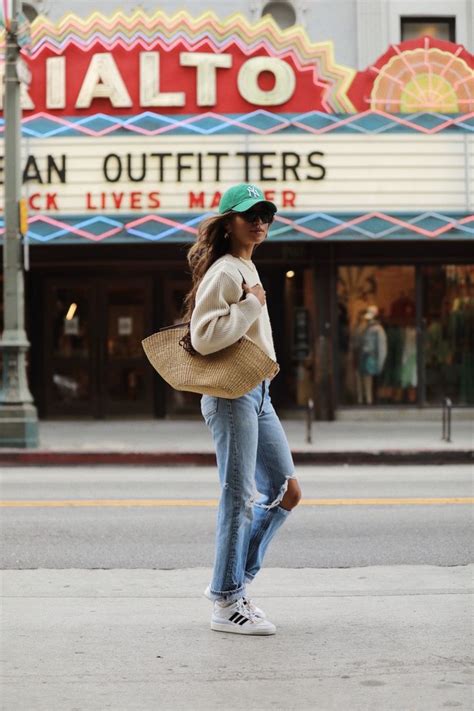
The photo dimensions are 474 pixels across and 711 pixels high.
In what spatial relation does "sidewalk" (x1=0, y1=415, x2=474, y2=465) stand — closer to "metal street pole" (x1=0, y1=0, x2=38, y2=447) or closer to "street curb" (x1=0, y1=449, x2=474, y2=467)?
"street curb" (x1=0, y1=449, x2=474, y2=467)

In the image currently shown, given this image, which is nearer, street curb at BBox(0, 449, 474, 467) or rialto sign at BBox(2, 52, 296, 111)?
street curb at BBox(0, 449, 474, 467)

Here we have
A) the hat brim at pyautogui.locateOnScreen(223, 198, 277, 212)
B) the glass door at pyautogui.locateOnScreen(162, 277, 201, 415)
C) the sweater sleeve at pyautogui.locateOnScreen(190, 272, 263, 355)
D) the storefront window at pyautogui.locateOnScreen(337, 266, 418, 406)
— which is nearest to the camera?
the sweater sleeve at pyautogui.locateOnScreen(190, 272, 263, 355)

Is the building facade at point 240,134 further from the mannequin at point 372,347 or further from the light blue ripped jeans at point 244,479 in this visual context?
the light blue ripped jeans at point 244,479

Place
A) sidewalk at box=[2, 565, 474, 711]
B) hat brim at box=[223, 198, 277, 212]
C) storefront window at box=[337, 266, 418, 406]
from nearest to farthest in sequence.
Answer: sidewalk at box=[2, 565, 474, 711]
hat brim at box=[223, 198, 277, 212]
storefront window at box=[337, 266, 418, 406]

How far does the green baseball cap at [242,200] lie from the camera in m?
5.00

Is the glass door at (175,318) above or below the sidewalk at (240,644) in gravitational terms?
above

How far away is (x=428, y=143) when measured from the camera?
1703cm

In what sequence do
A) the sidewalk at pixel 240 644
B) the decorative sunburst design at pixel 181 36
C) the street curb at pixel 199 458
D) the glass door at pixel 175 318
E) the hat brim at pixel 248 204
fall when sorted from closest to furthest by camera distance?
1. the sidewalk at pixel 240 644
2. the hat brim at pixel 248 204
3. the street curb at pixel 199 458
4. the decorative sunburst design at pixel 181 36
5. the glass door at pixel 175 318

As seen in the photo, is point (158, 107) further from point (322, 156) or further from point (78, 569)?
point (78, 569)

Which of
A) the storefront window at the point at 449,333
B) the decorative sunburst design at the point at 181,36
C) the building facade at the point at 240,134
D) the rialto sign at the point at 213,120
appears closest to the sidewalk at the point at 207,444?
the storefront window at the point at 449,333

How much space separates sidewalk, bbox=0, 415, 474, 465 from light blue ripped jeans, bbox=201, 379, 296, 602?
8.44 m

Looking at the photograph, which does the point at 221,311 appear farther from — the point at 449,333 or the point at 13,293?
the point at 449,333

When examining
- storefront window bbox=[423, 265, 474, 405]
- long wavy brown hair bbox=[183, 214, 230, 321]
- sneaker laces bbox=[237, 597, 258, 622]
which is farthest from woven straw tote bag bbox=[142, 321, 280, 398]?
storefront window bbox=[423, 265, 474, 405]

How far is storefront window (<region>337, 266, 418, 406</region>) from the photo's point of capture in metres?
18.9
